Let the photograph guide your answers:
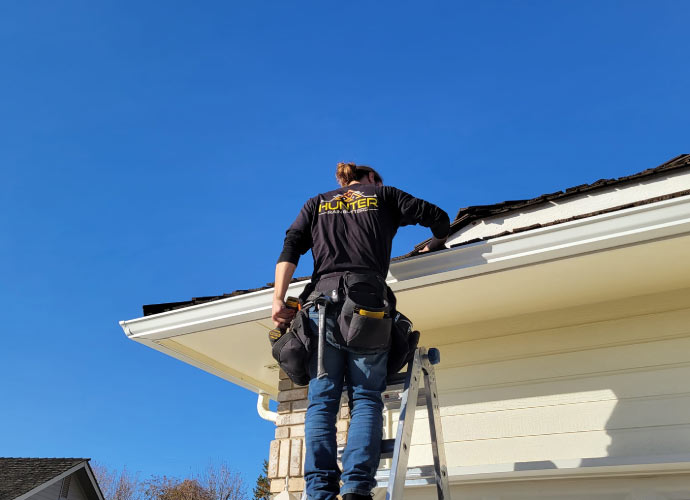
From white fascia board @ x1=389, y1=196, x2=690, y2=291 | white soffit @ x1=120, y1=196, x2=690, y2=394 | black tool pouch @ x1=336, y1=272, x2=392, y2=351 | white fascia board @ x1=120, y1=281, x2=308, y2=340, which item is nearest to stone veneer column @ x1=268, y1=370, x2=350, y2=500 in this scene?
white soffit @ x1=120, y1=196, x2=690, y2=394

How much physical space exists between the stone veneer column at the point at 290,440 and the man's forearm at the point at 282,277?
67.4 inches

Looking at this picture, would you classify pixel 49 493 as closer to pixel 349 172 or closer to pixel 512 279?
pixel 512 279

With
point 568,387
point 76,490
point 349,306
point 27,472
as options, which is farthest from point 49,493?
point 349,306

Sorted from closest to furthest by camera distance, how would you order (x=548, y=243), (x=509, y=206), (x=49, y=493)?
(x=548, y=243), (x=509, y=206), (x=49, y=493)

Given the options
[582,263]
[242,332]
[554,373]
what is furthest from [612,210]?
[242,332]

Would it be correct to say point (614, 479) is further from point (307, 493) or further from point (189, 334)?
point (189, 334)

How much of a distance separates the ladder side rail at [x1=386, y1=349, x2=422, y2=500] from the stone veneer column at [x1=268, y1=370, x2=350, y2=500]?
1643 mm

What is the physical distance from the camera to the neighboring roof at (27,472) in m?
16.4

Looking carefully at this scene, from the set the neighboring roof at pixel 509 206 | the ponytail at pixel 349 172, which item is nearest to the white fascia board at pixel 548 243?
the neighboring roof at pixel 509 206

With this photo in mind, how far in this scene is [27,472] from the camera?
17609 millimetres

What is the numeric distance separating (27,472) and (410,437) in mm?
18600

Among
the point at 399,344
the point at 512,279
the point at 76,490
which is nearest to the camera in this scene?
the point at 399,344

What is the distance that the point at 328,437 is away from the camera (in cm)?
240

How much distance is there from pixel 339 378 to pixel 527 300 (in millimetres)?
2139
